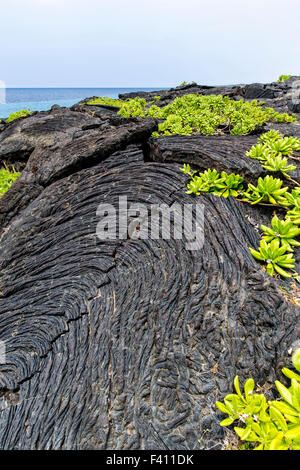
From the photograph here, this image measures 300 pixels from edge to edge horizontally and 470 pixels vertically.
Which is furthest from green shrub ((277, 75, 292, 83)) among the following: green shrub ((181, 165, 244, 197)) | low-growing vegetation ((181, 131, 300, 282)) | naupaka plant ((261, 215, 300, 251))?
naupaka plant ((261, 215, 300, 251))

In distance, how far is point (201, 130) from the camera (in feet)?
21.3

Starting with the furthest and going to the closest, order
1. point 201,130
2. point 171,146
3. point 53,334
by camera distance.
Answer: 1. point 201,130
2. point 171,146
3. point 53,334

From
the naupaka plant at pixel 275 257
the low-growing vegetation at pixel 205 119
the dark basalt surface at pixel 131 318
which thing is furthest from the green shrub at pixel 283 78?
the naupaka plant at pixel 275 257

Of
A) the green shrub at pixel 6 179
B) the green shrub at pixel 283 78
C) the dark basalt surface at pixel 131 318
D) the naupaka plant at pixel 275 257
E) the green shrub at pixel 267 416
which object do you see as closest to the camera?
the green shrub at pixel 267 416

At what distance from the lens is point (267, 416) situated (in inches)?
86.4

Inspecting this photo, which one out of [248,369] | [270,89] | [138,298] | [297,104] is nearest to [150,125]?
[138,298]

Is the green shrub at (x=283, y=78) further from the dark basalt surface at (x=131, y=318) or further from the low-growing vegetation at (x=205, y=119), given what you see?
the dark basalt surface at (x=131, y=318)

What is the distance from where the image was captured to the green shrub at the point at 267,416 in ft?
6.45

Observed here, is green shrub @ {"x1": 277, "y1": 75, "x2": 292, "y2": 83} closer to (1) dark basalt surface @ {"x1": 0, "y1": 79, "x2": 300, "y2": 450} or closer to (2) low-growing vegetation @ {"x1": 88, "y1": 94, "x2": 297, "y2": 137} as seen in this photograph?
(2) low-growing vegetation @ {"x1": 88, "y1": 94, "x2": 297, "y2": 137}

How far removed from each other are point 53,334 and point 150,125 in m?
4.06

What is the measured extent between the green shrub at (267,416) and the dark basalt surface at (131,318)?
22 cm
